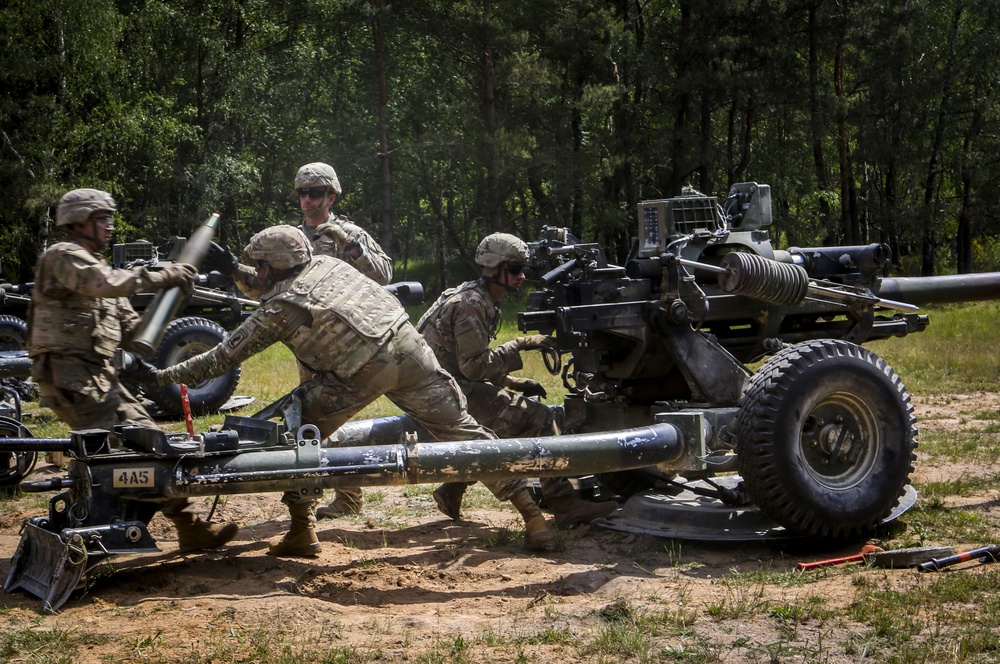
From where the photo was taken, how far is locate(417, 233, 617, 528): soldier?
22.9 ft

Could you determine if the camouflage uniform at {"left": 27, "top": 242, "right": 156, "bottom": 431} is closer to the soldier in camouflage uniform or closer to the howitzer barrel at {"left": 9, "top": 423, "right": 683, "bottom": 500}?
the howitzer barrel at {"left": 9, "top": 423, "right": 683, "bottom": 500}

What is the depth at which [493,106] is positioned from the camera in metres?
24.9

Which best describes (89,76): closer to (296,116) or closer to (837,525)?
(296,116)

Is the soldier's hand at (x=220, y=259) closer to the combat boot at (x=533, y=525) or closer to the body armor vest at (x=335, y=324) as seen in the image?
the body armor vest at (x=335, y=324)

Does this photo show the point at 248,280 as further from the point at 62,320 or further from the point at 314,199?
the point at 314,199

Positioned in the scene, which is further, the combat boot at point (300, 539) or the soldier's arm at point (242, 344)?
the combat boot at point (300, 539)

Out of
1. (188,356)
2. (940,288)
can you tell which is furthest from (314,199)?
(188,356)

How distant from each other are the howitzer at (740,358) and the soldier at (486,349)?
227mm

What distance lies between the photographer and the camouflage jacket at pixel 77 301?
575cm

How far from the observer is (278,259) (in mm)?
6113

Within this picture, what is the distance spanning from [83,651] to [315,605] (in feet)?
3.41

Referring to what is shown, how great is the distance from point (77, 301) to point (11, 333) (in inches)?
352

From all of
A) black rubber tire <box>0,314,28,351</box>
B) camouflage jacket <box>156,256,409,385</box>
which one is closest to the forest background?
black rubber tire <box>0,314,28,351</box>

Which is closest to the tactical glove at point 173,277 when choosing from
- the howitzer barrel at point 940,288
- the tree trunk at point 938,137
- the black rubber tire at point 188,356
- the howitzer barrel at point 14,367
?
the howitzer barrel at point 14,367
